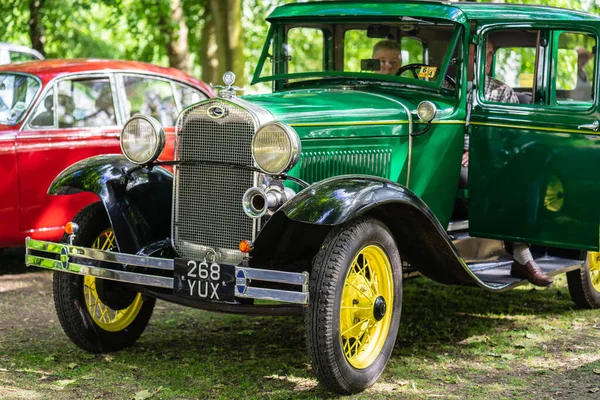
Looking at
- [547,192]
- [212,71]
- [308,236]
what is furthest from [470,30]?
[212,71]

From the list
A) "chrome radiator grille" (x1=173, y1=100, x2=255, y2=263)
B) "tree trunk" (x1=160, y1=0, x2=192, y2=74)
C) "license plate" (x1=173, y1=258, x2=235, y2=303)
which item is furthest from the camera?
"tree trunk" (x1=160, y1=0, x2=192, y2=74)

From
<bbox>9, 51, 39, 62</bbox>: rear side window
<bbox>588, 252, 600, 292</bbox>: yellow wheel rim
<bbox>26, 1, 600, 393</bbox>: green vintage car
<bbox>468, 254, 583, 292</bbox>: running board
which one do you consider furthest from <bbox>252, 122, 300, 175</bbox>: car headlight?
<bbox>9, 51, 39, 62</bbox>: rear side window

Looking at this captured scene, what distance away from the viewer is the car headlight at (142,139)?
200 inches

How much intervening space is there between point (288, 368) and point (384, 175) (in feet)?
4.26

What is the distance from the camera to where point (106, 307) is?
18.2ft

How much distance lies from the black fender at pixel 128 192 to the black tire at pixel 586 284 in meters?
3.15

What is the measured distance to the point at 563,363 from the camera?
5406 mm

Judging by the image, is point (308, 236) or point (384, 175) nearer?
point (308, 236)

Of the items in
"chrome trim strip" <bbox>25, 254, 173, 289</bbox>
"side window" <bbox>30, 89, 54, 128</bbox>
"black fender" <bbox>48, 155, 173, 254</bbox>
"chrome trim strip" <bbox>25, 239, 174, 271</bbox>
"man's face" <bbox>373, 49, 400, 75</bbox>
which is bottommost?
"chrome trim strip" <bbox>25, 254, 173, 289</bbox>

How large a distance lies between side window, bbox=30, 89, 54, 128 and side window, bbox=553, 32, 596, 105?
4.07 m

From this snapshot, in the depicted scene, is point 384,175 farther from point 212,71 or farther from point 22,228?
point 212,71

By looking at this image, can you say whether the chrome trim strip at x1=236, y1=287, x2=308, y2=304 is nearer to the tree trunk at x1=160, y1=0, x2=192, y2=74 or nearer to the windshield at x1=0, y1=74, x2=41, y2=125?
the windshield at x1=0, y1=74, x2=41, y2=125

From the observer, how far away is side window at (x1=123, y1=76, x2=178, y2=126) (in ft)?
27.2

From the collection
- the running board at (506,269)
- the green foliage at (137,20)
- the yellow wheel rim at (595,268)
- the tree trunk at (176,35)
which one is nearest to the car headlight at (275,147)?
the running board at (506,269)
